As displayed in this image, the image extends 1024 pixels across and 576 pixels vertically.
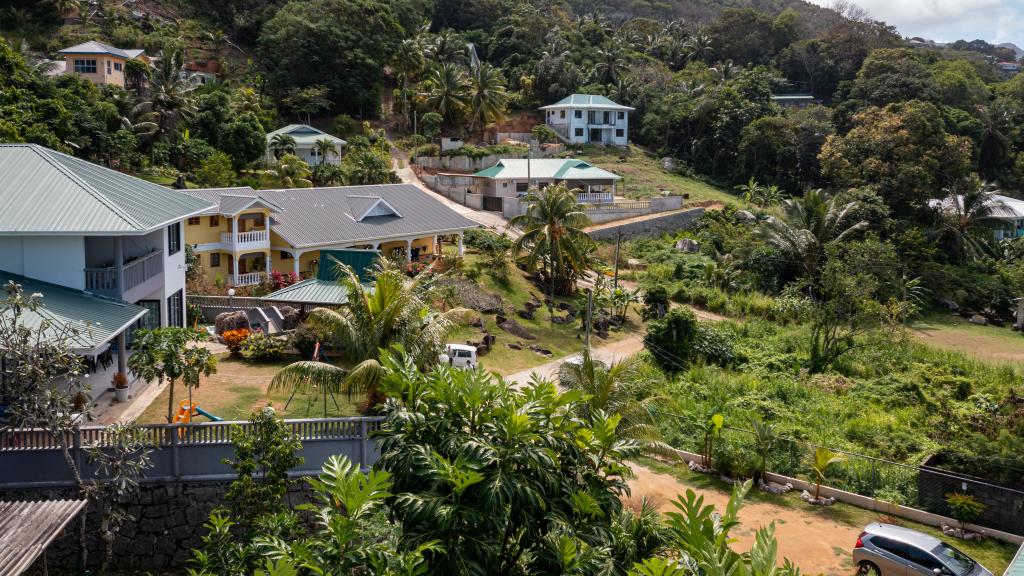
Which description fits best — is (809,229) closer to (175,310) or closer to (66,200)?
(175,310)

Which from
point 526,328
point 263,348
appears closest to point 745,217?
point 526,328

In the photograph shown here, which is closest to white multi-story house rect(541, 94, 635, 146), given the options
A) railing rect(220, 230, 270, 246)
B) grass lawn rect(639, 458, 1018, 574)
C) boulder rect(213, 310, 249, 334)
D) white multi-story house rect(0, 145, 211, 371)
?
railing rect(220, 230, 270, 246)

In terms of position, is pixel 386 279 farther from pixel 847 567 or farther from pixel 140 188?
pixel 847 567

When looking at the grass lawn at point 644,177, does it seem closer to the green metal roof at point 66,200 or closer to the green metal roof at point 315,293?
the green metal roof at point 315,293

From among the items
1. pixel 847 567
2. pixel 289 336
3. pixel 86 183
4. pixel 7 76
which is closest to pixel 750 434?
pixel 847 567

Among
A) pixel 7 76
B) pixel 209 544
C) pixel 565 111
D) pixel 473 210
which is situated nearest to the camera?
pixel 209 544

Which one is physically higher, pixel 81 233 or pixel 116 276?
pixel 81 233
